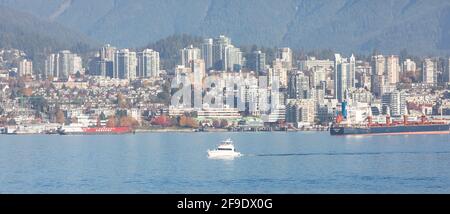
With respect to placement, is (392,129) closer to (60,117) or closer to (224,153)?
(60,117)

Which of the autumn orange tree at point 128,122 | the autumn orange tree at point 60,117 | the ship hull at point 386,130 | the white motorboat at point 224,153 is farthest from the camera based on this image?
the autumn orange tree at point 60,117

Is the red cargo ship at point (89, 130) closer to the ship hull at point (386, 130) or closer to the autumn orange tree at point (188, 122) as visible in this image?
the autumn orange tree at point (188, 122)

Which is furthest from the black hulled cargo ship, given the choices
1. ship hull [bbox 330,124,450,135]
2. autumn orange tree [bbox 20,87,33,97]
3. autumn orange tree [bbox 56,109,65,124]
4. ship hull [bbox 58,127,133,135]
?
autumn orange tree [bbox 20,87,33,97]

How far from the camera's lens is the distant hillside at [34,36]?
90.9 meters

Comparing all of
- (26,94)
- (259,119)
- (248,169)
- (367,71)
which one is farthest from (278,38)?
(248,169)

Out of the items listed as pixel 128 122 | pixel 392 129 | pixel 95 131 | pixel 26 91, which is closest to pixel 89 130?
pixel 95 131

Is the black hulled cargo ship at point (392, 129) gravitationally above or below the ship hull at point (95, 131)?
above

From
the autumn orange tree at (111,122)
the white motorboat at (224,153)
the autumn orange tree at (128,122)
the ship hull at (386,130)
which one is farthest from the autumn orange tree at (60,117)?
the white motorboat at (224,153)

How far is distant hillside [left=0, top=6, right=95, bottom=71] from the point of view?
90938 millimetres

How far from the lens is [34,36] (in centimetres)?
9456

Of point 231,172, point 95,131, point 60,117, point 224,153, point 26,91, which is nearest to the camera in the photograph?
point 231,172

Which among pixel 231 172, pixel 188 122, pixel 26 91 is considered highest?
pixel 26 91

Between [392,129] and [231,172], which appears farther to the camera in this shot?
[392,129]
